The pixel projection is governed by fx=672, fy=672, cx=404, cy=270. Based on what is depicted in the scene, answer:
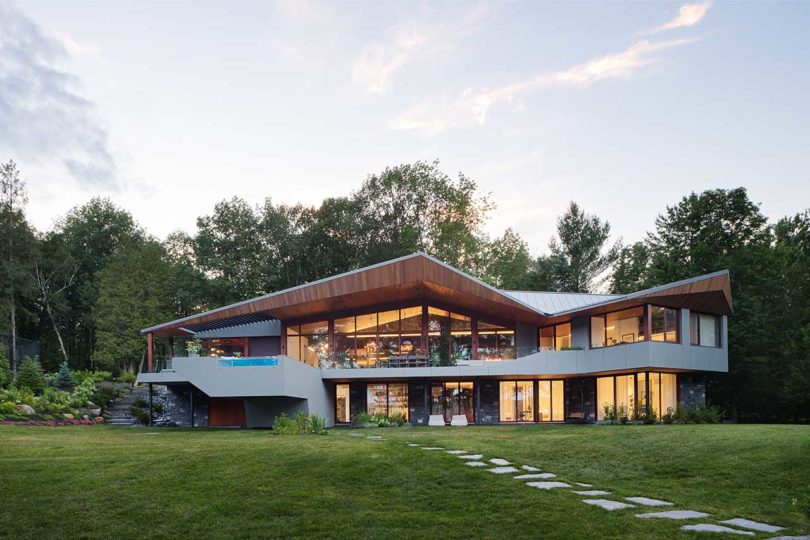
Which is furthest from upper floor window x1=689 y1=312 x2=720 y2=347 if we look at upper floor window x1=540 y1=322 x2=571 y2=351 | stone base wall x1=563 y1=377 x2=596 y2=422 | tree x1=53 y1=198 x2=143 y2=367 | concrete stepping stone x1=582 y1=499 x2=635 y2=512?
tree x1=53 y1=198 x2=143 y2=367

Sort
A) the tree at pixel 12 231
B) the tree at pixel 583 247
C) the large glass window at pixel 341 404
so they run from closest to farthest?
the large glass window at pixel 341 404
the tree at pixel 12 231
the tree at pixel 583 247

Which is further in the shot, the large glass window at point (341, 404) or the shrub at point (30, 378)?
the shrub at point (30, 378)

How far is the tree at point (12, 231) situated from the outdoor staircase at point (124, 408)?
7.80 metres

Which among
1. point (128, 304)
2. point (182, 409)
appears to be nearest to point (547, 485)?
point (182, 409)

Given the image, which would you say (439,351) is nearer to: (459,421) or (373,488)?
(459,421)

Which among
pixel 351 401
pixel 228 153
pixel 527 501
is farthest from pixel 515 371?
pixel 527 501

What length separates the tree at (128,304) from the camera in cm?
4097

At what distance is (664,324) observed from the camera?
2400cm

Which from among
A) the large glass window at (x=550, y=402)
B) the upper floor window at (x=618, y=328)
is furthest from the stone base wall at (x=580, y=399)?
the upper floor window at (x=618, y=328)

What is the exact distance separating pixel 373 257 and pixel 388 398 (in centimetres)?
1844

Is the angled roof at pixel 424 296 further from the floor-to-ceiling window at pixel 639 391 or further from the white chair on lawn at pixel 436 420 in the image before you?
the white chair on lawn at pixel 436 420

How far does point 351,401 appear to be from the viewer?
2745 cm

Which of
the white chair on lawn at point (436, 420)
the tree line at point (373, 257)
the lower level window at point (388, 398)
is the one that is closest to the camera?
the white chair on lawn at point (436, 420)

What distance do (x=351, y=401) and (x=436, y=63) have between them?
13702 millimetres
